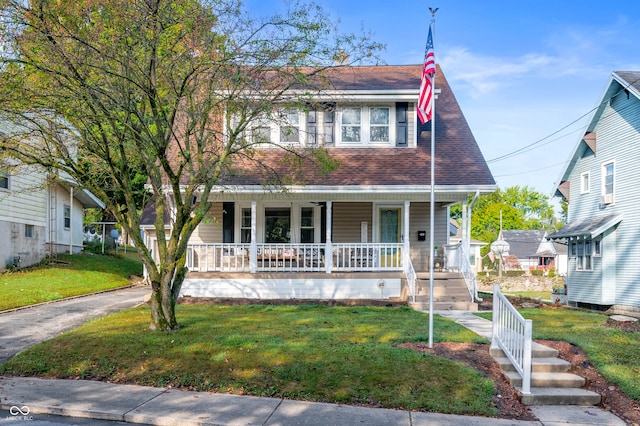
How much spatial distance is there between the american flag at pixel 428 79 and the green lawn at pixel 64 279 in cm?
1141

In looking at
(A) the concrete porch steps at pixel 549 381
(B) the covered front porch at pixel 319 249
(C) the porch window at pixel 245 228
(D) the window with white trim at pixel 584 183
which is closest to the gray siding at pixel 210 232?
(B) the covered front porch at pixel 319 249

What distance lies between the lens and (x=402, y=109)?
16453 mm

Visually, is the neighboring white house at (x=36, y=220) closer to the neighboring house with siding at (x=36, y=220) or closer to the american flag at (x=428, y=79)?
the neighboring house with siding at (x=36, y=220)

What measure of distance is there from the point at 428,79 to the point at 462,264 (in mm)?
6945

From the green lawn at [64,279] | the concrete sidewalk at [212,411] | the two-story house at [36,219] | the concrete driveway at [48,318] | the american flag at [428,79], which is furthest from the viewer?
the two-story house at [36,219]

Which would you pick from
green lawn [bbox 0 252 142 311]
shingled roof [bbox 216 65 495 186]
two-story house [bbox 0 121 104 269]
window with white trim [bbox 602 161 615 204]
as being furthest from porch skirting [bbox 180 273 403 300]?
window with white trim [bbox 602 161 615 204]

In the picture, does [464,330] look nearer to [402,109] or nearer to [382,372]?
[382,372]

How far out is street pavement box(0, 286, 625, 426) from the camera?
5.69m

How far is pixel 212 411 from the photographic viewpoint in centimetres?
593

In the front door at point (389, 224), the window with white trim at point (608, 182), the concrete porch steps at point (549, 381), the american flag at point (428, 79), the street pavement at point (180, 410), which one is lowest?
the street pavement at point (180, 410)

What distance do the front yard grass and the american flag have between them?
4.37 m

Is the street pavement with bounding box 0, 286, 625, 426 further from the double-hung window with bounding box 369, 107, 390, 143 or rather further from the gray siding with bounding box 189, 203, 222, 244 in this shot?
the double-hung window with bounding box 369, 107, 390, 143

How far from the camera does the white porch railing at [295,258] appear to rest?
1492 centimetres

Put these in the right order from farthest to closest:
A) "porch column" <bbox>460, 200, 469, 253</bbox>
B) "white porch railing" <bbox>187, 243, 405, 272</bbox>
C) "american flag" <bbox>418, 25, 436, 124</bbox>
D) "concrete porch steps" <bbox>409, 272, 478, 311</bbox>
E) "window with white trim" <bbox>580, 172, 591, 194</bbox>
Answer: "window with white trim" <bbox>580, 172, 591, 194</bbox>, "white porch railing" <bbox>187, 243, 405, 272</bbox>, "porch column" <bbox>460, 200, 469, 253</bbox>, "concrete porch steps" <bbox>409, 272, 478, 311</bbox>, "american flag" <bbox>418, 25, 436, 124</bbox>
